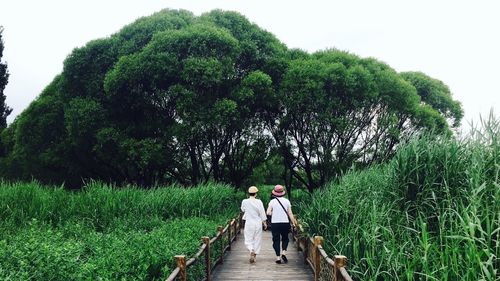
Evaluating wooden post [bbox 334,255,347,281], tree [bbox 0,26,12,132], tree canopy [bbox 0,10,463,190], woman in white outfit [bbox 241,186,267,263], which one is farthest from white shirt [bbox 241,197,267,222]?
tree [bbox 0,26,12,132]

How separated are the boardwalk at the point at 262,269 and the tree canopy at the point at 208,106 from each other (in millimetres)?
9106

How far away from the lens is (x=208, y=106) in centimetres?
2031

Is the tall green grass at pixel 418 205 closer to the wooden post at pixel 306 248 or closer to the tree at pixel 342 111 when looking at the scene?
the wooden post at pixel 306 248

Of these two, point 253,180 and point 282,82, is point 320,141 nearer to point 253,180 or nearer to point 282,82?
point 282,82

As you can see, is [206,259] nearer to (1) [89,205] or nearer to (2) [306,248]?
(2) [306,248]

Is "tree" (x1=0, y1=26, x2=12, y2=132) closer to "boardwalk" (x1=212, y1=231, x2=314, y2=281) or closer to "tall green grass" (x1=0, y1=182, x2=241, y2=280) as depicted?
"tall green grass" (x1=0, y1=182, x2=241, y2=280)

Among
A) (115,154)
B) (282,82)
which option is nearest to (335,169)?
(282,82)

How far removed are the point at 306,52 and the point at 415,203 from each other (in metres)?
18.1

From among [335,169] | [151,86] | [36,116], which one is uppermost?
[151,86]

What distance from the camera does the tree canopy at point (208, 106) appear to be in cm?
2030

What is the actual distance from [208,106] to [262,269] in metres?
11.5

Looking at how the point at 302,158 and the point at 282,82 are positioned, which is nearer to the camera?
the point at 282,82

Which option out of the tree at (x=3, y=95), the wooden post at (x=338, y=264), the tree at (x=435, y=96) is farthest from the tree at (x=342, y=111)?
the tree at (x=3, y=95)

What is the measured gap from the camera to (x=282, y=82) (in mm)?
21969
